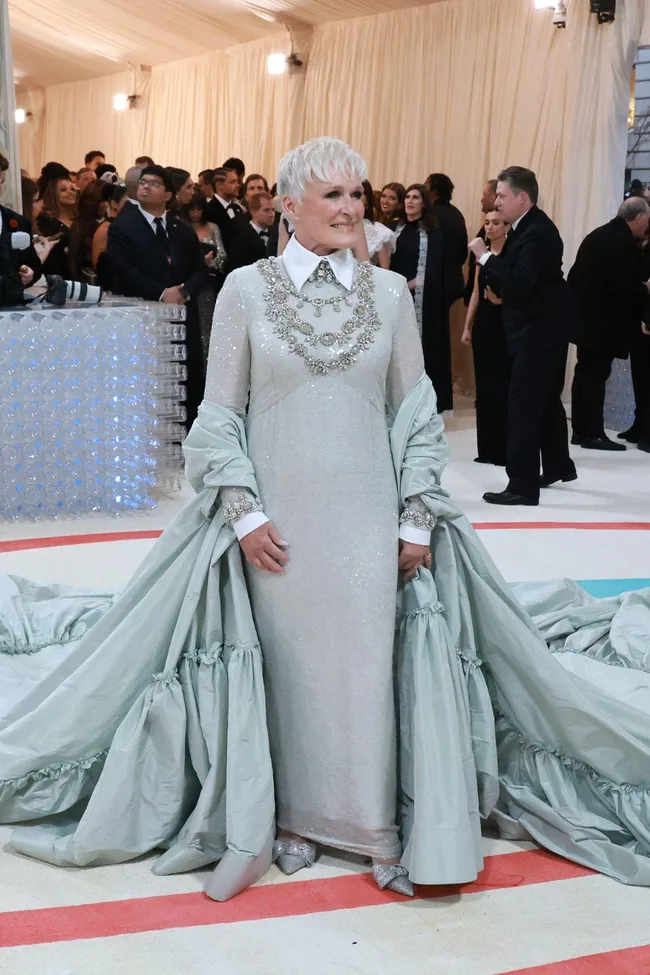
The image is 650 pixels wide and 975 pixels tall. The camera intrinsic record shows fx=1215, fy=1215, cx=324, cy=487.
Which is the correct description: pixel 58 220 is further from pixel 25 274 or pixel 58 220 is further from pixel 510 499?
pixel 510 499

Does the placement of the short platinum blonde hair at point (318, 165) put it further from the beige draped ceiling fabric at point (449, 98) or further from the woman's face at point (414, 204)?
the beige draped ceiling fabric at point (449, 98)

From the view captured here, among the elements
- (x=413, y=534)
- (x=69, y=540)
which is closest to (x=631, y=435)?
(x=69, y=540)

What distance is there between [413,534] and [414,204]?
6.03 metres

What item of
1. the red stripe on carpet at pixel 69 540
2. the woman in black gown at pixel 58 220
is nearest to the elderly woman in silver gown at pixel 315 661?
the red stripe on carpet at pixel 69 540

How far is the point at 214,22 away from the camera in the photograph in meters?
11.8

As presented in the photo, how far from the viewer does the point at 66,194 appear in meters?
7.89

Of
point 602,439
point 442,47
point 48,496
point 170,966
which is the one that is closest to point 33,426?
point 48,496

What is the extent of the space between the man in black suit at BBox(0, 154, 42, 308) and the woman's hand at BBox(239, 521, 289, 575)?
3406 millimetres

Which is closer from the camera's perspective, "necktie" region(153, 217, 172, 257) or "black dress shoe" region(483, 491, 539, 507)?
"black dress shoe" region(483, 491, 539, 507)

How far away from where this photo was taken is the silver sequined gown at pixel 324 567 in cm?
240

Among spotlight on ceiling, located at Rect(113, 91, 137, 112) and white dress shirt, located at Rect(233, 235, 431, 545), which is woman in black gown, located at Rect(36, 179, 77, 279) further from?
spotlight on ceiling, located at Rect(113, 91, 137, 112)

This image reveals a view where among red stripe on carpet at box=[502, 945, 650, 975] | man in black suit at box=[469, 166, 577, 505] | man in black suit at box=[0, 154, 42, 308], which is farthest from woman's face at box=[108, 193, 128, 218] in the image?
red stripe on carpet at box=[502, 945, 650, 975]

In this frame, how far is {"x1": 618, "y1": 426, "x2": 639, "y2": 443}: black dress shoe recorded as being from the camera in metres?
8.30

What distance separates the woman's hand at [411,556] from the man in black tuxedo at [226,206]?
5545 millimetres
